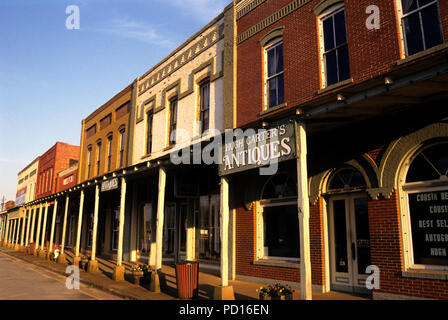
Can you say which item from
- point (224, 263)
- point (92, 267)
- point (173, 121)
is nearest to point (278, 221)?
point (224, 263)

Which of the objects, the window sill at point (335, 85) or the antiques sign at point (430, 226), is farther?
the window sill at point (335, 85)

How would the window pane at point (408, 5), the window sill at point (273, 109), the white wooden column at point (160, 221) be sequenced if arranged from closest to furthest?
the window pane at point (408, 5)
the window sill at point (273, 109)
the white wooden column at point (160, 221)

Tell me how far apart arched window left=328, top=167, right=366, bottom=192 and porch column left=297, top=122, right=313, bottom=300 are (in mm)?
2640

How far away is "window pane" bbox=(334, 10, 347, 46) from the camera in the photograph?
9.63 metres

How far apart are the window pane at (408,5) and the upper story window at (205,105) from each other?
774 cm

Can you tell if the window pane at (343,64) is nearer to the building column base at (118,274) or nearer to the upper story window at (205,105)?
the upper story window at (205,105)

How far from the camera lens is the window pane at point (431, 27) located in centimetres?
751

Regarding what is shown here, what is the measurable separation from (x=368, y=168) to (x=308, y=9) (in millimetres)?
4988

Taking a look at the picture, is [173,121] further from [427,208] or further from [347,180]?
[427,208]

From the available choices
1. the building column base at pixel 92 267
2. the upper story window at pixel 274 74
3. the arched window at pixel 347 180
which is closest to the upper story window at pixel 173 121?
the upper story window at pixel 274 74

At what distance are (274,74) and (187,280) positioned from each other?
22.2 feet

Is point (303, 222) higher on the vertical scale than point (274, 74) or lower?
lower

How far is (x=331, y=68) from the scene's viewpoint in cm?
978
